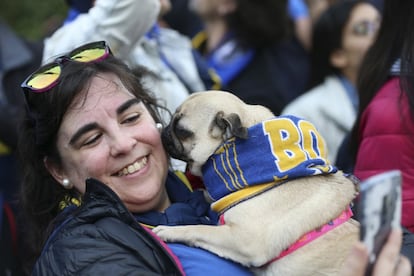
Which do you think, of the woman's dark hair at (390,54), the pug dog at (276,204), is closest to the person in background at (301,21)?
the woman's dark hair at (390,54)

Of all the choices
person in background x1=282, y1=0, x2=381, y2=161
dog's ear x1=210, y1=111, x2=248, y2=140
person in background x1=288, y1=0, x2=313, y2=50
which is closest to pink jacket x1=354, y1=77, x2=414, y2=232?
dog's ear x1=210, y1=111, x2=248, y2=140

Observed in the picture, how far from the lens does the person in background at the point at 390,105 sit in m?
2.89

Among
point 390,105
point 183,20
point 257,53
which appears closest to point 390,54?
point 390,105

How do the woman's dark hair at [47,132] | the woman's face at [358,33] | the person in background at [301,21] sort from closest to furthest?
1. the woman's dark hair at [47,132]
2. the woman's face at [358,33]
3. the person in background at [301,21]

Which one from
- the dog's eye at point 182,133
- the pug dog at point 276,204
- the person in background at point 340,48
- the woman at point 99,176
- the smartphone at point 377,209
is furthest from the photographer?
the person in background at point 340,48

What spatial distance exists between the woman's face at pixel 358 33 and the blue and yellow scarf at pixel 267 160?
2435 millimetres

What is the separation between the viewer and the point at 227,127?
8.52 ft

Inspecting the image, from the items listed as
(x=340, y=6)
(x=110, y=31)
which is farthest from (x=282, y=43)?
(x=110, y=31)

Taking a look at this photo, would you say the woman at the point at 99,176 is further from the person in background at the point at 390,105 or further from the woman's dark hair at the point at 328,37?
the woman's dark hair at the point at 328,37

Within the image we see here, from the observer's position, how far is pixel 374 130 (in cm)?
298

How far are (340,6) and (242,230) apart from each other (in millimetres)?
2872

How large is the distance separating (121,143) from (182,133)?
29cm

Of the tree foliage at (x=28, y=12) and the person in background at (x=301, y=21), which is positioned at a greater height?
the person in background at (x=301, y=21)

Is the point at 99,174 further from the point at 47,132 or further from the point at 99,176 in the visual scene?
the point at 47,132
